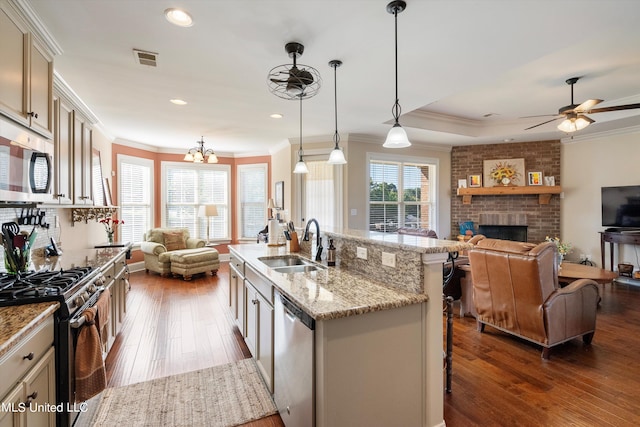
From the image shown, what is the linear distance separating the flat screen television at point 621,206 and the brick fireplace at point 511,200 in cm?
77

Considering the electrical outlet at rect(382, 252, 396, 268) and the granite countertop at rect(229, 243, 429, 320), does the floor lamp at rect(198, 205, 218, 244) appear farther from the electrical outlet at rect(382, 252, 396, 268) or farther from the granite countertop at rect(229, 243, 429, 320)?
the electrical outlet at rect(382, 252, 396, 268)

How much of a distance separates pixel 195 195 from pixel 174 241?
4.70ft

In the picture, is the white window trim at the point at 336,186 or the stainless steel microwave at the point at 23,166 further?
the white window trim at the point at 336,186

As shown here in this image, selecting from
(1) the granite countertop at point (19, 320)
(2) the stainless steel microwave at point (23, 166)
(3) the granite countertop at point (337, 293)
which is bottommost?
(1) the granite countertop at point (19, 320)

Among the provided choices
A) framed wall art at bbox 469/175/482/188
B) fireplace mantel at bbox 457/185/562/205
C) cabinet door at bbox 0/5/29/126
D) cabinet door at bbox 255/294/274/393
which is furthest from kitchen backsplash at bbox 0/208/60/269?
framed wall art at bbox 469/175/482/188

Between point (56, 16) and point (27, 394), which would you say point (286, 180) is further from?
point (27, 394)

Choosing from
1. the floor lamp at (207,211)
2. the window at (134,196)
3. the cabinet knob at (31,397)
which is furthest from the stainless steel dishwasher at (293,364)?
the window at (134,196)

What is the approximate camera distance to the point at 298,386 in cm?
161

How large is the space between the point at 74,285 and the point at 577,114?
207 inches

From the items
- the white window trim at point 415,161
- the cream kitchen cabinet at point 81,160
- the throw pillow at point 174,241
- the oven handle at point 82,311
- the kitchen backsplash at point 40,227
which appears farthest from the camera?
the throw pillow at point 174,241

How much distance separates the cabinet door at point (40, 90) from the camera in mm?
1987

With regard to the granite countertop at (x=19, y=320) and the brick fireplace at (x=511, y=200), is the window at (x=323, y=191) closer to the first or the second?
the brick fireplace at (x=511, y=200)

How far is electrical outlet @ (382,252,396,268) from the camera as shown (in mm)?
1839

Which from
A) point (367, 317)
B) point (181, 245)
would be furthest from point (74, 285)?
point (181, 245)
